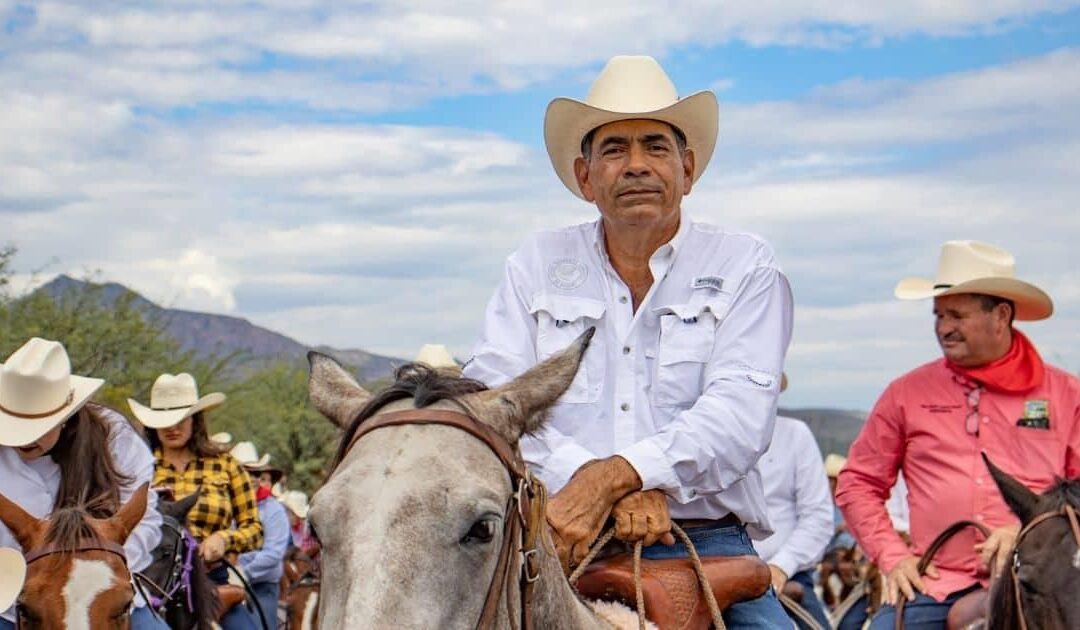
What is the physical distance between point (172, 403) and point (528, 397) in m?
11.1

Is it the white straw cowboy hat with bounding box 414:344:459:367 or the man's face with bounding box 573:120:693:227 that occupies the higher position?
the man's face with bounding box 573:120:693:227

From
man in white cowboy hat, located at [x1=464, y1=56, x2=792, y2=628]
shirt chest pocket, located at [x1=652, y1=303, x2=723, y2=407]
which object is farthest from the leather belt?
shirt chest pocket, located at [x1=652, y1=303, x2=723, y2=407]

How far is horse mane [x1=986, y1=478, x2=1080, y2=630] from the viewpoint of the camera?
24.5 feet

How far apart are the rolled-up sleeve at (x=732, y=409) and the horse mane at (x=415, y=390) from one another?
904mm

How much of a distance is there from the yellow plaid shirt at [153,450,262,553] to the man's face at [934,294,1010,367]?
7.29 meters

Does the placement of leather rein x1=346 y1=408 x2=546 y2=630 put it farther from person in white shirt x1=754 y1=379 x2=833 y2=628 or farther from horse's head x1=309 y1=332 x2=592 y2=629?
person in white shirt x1=754 y1=379 x2=833 y2=628

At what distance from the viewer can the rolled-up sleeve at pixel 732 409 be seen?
478cm

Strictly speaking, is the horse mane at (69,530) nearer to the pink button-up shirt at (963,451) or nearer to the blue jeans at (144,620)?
the blue jeans at (144,620)

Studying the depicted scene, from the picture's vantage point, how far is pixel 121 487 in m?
9.06

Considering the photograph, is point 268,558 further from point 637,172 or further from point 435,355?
point 637,172

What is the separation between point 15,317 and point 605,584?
34.5 m

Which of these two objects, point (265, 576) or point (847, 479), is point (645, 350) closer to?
point (847, 479)

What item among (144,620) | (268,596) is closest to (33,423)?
(144,620)

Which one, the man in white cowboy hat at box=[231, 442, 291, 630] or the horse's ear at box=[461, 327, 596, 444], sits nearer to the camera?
the horse's ear at box=[461, 327, 596, 444]
